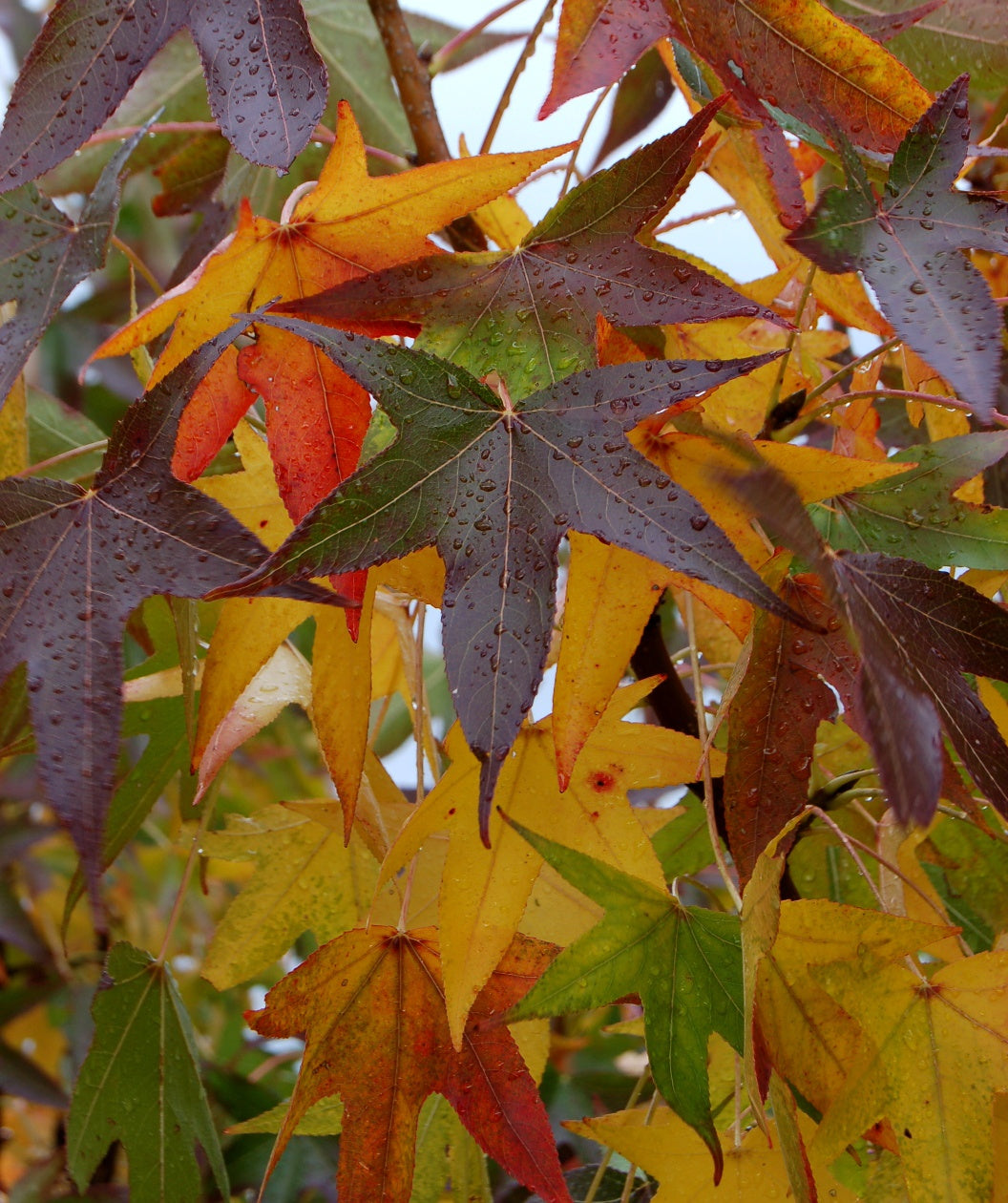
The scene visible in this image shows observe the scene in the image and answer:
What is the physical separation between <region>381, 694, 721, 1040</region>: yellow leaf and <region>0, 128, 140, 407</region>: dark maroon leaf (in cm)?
32

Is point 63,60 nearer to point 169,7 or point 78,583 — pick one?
point 169,7

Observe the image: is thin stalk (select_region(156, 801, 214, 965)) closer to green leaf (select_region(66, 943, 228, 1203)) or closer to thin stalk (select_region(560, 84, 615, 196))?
green leaf (select_region(66, 943, 228, 1203))

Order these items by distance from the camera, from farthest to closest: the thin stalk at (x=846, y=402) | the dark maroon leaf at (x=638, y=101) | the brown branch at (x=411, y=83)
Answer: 1. the dark maroon leaf at (x=638, y=101)
2. the brown branch at (x=411, y=83)
3. the thin stalk at (x=846, y=402)

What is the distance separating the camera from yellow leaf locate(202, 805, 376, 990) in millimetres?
728

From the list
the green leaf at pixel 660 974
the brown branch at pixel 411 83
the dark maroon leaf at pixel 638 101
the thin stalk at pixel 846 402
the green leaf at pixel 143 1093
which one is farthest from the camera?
the dark maroon leaf at pixel 638 101

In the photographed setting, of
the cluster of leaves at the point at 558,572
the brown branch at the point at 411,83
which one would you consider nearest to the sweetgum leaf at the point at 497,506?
the cluster of leaves at the point at 558,572

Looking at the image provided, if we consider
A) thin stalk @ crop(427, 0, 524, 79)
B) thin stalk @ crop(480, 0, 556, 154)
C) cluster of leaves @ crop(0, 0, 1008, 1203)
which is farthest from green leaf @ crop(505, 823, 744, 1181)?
thin stalk @ crop(427, 0, 524, 79)

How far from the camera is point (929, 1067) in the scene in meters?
0.53

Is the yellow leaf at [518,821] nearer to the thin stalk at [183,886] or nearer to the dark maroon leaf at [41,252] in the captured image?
the thin stalk at [183,886]

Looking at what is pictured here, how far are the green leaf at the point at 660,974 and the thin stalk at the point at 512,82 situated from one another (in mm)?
471

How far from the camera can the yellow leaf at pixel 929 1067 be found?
20.0 inches

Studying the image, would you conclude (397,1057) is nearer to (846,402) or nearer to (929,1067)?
(929,1067)

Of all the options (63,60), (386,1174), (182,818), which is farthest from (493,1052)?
(63,60)

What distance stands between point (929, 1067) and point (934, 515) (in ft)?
0.92
